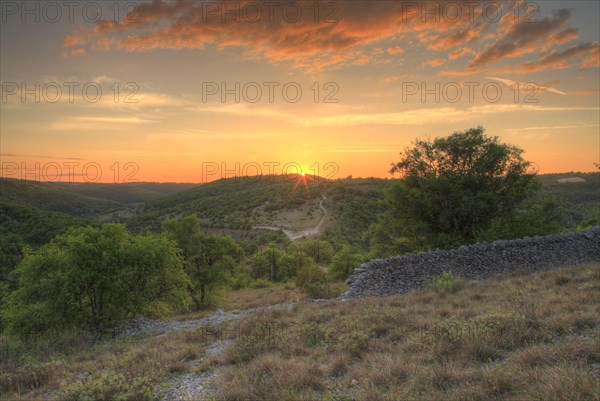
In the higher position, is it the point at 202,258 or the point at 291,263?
the point at 202,258

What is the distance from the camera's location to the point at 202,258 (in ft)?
73.9

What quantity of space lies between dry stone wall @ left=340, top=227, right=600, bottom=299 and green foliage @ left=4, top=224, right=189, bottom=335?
7500 mm

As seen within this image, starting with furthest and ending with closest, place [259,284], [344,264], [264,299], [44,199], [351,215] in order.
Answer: [44,199] → [351,215] → [259,284] → [344,264] → [264,299]

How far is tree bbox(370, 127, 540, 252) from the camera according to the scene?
2136cm

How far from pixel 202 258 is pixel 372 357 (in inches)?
694

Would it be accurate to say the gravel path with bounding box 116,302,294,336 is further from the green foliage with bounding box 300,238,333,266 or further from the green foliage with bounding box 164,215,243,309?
the green foliage with bounding box 300,238,333,266

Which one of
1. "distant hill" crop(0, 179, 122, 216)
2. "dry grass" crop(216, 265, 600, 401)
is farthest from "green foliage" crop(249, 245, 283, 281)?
"distant hill" crop(0, 179, 122, 216)

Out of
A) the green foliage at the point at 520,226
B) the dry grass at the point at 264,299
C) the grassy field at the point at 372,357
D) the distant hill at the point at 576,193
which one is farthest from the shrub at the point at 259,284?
the distant hill at the point at 576,193

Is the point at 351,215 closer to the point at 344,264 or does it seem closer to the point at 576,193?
the point at 344,264

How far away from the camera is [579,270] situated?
13.6m

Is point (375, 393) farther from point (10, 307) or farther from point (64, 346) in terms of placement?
point (10, 307)

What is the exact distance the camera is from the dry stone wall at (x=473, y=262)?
14.9 metres

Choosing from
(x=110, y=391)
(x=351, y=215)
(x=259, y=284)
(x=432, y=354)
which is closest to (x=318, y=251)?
(x=259, y=284)

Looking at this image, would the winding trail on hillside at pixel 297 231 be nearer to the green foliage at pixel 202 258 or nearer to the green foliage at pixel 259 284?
the green foliage at pixel 259 284
